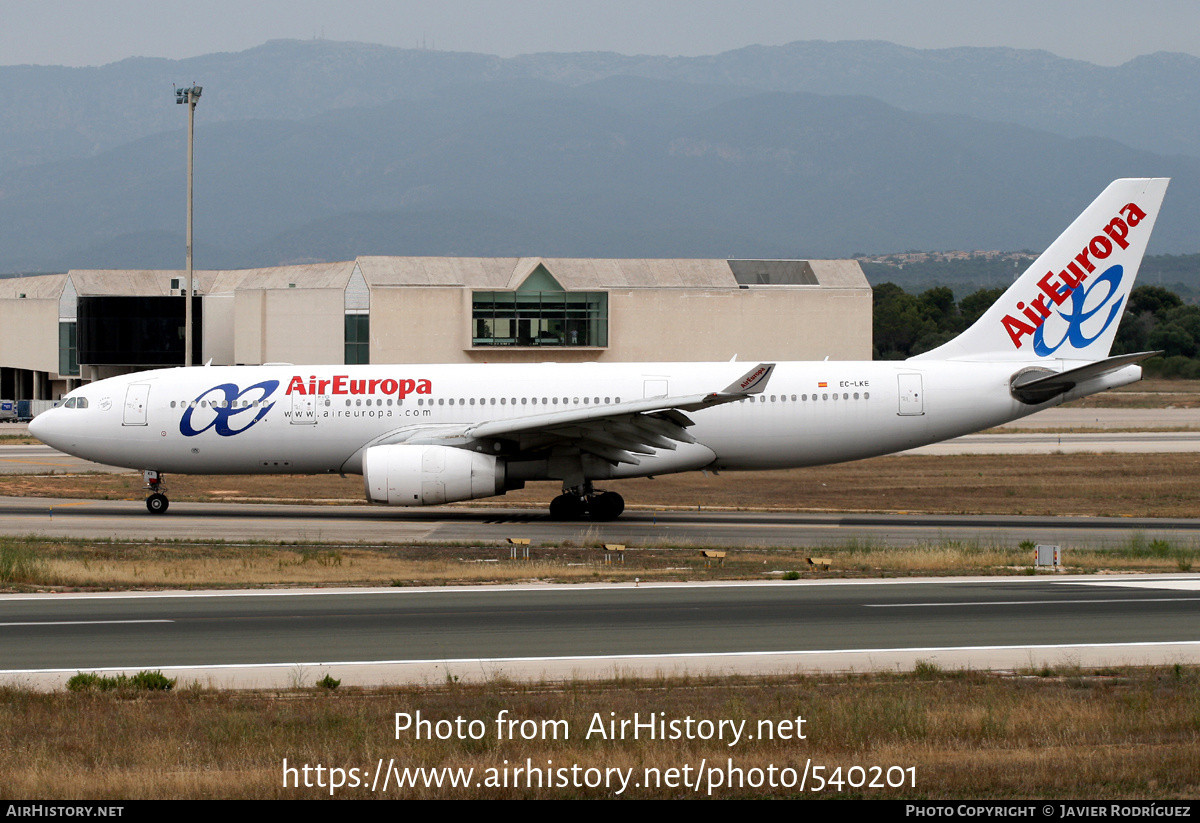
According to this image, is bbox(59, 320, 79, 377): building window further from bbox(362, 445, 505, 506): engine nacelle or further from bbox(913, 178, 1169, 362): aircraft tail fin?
bbox(913, 178, 1169, 362): aircraft tail fin

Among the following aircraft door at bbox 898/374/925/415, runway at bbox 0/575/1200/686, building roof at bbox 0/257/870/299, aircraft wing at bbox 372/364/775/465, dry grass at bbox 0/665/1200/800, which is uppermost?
building roof at bbox 0/257/870/299

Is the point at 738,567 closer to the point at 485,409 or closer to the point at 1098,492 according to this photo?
the point at 485,409

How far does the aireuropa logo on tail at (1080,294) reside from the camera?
30.5 meters

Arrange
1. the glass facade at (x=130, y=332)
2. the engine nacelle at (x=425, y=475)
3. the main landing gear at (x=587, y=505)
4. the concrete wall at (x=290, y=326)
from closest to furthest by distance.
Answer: the engine nacelle at (x=425, y=475) → the main landing gear at (x=587, y=505) → the concrete wall at (x=290, y=326) → the glass facade at (x=130, y=332)

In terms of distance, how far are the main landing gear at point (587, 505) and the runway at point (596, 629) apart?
1052 centimetres

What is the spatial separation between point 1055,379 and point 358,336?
135 feet

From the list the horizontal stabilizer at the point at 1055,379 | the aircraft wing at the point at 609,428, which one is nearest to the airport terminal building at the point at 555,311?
the horizontal stabilizer at the point at 1055,379

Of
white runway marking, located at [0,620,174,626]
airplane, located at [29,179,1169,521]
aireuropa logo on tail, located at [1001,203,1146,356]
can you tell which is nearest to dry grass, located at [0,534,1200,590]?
white runway marking, located at [0,620,174,626]

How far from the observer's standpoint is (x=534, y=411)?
30281 millimetres

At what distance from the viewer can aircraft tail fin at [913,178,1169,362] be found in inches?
1200

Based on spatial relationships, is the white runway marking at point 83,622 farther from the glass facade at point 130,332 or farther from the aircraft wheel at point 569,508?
the glass facade at point 130,332

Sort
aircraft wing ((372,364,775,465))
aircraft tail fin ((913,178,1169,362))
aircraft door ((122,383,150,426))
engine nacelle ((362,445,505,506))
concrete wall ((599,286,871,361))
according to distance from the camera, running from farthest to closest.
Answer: concrete wall ((599,286,871,361)), aircraft door ((122,383,150,426)), aircraft tail fin ((913,178,1169,362)), engine nacelle ((362,445,505,506)), aircraft wing ((372,364,775,465))

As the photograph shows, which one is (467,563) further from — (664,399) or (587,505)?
(664,399)

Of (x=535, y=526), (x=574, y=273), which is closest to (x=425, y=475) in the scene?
(x=535, y=526)
